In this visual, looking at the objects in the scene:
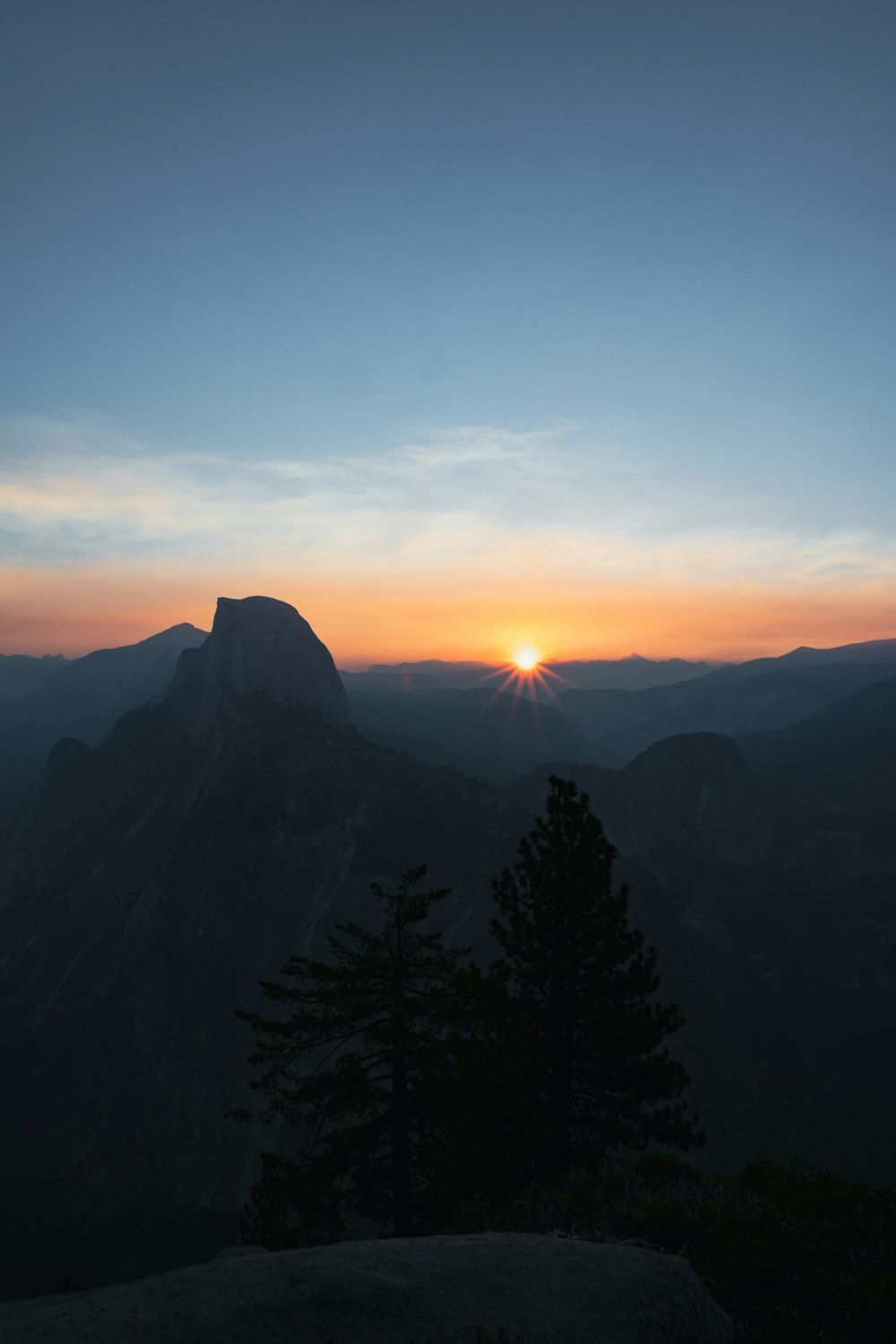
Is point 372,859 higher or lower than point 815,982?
higher

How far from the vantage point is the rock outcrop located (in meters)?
8.23

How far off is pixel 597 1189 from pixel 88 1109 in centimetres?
10314

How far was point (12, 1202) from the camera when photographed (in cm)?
8044

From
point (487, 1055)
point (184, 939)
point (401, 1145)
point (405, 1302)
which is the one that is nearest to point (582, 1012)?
point (487, 1055)

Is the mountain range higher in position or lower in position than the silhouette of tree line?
lower

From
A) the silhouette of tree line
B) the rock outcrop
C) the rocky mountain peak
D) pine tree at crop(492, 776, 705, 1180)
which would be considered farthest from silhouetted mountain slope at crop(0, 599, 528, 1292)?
the rock outcrop

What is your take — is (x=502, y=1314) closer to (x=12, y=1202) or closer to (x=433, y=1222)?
(x=433, y=1222)

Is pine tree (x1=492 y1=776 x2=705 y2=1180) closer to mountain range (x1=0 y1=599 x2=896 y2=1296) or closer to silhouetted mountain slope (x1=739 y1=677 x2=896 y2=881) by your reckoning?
mountain range (x1=0 y1=599 x2=896 y2=1296)

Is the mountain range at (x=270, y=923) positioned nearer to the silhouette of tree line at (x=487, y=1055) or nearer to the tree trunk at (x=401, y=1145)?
the silhouette of tree line at (x=487, y=1055)

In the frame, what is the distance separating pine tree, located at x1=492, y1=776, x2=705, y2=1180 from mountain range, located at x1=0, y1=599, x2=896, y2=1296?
50.4 meters

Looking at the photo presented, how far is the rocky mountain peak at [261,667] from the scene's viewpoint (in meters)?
163

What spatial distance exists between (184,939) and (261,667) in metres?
70.4

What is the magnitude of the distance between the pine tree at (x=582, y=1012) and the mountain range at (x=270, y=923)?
165ft

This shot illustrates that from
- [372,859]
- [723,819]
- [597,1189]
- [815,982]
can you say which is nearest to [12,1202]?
[372,859]
